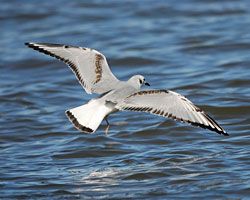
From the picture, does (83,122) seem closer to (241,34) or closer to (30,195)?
(30,195)

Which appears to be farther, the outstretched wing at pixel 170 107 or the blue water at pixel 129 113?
the outstretched wing at pixel 170 107

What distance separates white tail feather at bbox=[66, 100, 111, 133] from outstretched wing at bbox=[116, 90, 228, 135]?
0.67 ft

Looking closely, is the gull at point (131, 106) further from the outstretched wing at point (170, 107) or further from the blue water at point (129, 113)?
the blue water at point (129, 113)

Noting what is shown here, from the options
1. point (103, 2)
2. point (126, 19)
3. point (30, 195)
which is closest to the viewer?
point (30, 195)

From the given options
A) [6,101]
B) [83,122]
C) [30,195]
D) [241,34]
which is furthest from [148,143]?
[241,34]

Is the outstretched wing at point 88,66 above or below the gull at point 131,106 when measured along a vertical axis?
above

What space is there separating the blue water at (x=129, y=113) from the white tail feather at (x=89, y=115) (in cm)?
49

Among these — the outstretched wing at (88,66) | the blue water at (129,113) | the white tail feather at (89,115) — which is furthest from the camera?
the outstretched wing at (88,66)

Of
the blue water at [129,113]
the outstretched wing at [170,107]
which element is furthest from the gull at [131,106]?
the blue water at [129,113]

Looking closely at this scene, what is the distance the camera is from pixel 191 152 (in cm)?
912

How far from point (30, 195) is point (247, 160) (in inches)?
89.5

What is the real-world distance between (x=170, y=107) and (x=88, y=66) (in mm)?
1443

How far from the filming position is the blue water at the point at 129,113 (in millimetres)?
8141

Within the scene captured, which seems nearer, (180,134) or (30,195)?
(30,195)
